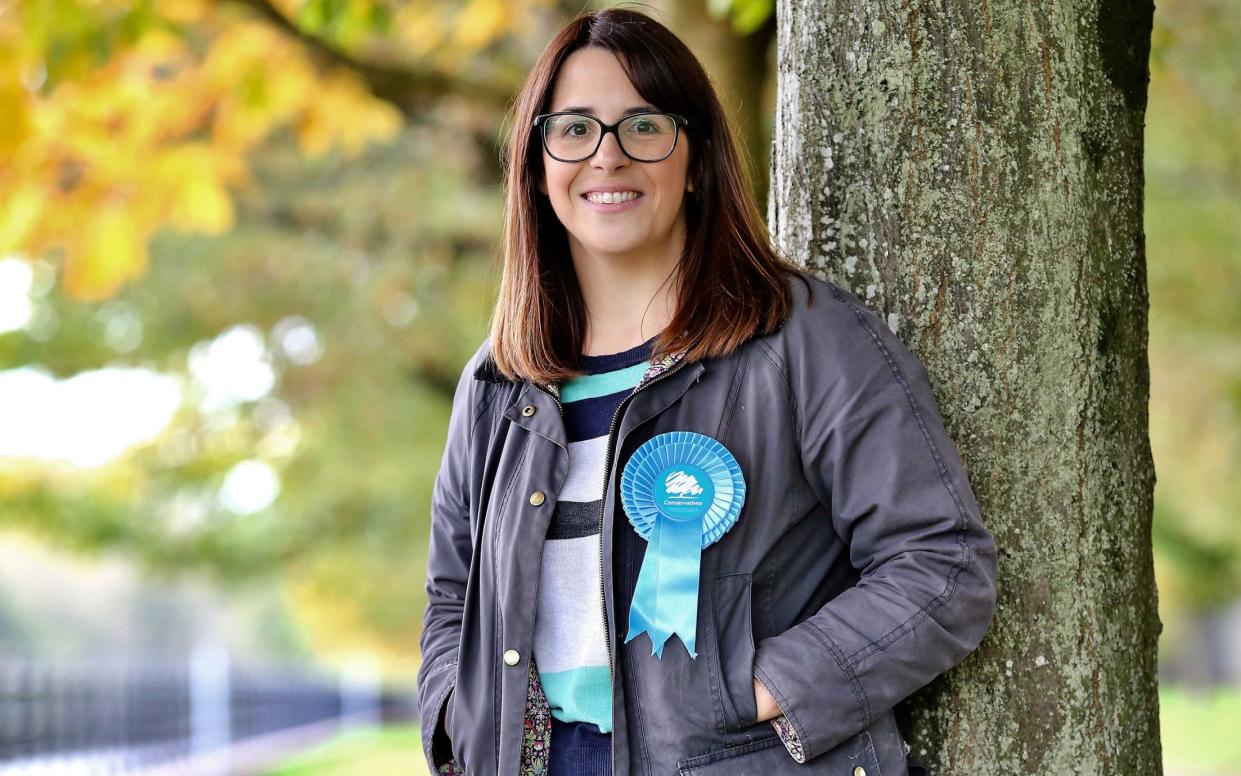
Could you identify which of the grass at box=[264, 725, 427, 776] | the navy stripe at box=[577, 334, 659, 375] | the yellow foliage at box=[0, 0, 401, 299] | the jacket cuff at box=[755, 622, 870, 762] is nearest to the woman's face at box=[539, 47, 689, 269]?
the navy stripe at box=[577, 334, 659, 375]

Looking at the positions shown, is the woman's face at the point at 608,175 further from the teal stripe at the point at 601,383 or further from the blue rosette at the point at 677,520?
the blue rosette at the point at 677,520

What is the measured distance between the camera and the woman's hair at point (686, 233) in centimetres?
216

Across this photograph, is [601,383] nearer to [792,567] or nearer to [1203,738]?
[792,567]

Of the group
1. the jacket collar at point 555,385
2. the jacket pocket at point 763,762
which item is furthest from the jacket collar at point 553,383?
the jacket pocket at point 763,762

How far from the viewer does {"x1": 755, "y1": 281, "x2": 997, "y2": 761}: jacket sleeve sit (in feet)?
6.33

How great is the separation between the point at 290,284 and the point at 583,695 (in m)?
9.04

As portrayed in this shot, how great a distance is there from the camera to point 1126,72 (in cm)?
233

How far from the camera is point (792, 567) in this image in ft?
6.77

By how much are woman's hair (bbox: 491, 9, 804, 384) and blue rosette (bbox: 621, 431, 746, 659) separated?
18 cm

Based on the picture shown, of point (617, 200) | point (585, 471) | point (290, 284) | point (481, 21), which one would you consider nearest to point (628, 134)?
point (617, 200)

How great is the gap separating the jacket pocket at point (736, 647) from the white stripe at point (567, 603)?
0.21 meters

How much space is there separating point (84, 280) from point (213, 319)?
457 cm

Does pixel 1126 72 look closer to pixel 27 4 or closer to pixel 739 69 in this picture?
pixel 739 69

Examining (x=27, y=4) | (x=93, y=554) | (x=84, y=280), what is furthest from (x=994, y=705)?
(x=93, y=554)
